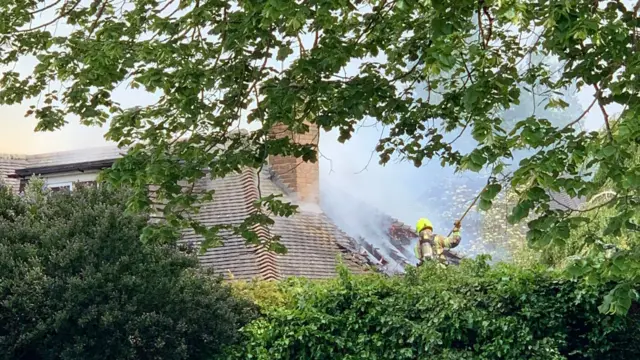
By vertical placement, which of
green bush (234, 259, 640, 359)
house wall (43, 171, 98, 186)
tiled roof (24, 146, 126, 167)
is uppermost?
tiled roof (24, 146, 126, 167)

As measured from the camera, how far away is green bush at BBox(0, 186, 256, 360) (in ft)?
29.2

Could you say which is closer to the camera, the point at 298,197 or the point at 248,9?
the point at 248,9

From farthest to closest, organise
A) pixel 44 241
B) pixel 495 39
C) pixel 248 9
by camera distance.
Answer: pixel 44 241 < pixel 495 39 < pixel 248 9

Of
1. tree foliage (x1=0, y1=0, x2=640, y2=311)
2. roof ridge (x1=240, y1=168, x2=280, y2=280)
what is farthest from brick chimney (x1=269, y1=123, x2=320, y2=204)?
tree foliage (x1=0, y1=0, x2=640, y2=311)

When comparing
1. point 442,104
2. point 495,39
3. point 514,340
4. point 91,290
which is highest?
point 495,39

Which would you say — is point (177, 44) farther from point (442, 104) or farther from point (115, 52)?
point (442, 104)

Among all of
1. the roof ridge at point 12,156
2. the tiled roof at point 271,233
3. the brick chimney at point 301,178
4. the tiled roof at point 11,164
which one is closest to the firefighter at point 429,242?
the tiled roof at point 271,233

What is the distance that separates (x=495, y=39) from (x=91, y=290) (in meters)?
4.84

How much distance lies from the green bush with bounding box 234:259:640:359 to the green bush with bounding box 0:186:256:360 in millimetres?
730

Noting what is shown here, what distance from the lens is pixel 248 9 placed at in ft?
A: 17.1

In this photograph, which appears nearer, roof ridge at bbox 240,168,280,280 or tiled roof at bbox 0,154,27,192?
roof ridge at bbox 240,168,280,280

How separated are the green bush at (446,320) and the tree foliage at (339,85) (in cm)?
185

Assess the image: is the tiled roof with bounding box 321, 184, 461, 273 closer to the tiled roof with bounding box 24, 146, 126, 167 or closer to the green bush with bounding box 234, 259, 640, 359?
the tiled roof with bounding box 24, 146, 126, 167

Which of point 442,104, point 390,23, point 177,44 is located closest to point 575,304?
point 442,104
